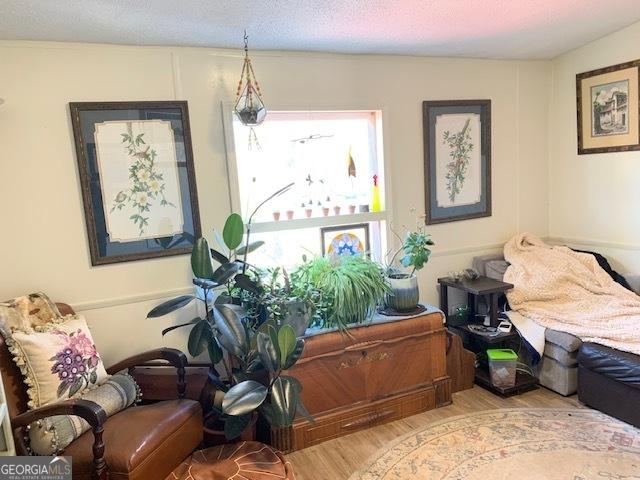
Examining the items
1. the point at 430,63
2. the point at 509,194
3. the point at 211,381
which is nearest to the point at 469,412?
the point at 211,381

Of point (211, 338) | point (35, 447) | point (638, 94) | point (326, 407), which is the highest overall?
point (638, 94)

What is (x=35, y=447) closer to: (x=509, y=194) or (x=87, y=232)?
(x=87, y=232)

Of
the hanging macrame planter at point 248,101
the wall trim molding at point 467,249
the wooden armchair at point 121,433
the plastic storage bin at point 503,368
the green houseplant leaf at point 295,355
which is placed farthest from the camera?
the wall trim molding at point 467,249

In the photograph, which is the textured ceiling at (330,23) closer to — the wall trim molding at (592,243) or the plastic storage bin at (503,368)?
the wall trim molding at (592,243)

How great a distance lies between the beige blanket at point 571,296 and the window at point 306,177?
1.07 m

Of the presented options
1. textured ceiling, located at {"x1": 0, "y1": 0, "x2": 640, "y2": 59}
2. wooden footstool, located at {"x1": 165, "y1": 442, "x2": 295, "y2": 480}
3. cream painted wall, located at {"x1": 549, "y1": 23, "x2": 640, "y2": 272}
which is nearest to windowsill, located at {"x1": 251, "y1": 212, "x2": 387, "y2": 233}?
textured ceiling, located at {"x1": 0, "y1": 0, "x2": 640, "y2": 59}

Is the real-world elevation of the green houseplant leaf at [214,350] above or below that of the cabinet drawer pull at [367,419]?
above

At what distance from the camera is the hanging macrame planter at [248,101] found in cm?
258

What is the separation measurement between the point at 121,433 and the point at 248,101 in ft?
5.94

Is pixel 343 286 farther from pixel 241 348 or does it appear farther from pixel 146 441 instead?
pixel 146 441

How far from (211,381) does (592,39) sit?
3.66 m

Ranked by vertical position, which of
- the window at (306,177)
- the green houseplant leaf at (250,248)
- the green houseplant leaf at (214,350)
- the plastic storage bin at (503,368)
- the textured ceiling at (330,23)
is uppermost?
the textured ceiling at (330,23)

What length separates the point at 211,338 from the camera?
2.47m

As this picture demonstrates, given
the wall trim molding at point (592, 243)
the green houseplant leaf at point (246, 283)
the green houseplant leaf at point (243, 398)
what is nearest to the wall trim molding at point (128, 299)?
the green houseplant leaf at point (246, 283)
